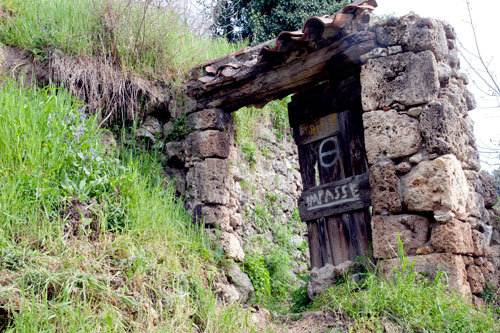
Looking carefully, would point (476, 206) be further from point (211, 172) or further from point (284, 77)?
point (211, 172)

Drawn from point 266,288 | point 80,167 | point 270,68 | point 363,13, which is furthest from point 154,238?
point 363,13


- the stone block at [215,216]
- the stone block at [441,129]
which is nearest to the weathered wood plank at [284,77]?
the stone block at [441,129]

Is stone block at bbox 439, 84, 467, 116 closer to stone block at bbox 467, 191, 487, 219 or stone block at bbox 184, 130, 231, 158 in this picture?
stone block at bbox 467, 191, 487, 219

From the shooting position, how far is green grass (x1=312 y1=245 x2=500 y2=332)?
3090 mm

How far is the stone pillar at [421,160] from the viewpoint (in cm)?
358

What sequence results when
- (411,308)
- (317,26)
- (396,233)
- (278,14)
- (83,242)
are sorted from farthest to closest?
(278,14)
(317,26)
(396,233)
(83,242)
(411,308)

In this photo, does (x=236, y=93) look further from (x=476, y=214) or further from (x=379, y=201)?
(x=476, y=214)

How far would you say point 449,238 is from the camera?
350 centimetres

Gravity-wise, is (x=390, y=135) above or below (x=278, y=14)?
below

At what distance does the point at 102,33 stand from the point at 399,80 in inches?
144

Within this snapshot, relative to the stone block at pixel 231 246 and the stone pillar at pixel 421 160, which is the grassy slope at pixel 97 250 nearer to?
the stone block at pixel 231 246

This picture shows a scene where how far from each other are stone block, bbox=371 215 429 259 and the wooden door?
539 mm

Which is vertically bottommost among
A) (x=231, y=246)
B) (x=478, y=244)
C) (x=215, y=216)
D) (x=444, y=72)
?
(x=478, y=244)

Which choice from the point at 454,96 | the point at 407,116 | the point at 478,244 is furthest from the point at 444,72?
the point at 478,244
